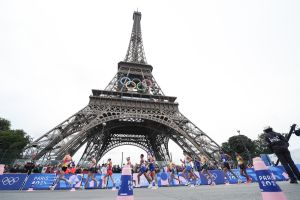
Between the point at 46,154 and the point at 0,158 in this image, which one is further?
the point at 46,154

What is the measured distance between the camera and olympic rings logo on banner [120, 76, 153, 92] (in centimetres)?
3571

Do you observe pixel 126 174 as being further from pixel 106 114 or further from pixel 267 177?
pixel 106 114

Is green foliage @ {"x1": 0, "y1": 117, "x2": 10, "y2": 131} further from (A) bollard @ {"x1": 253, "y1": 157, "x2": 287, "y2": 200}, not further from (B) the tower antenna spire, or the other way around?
(A) bollard @ {"x1": 253, "y1": 157, "x2": 287, "y2": 200}

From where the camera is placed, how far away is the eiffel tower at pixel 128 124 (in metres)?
23.9

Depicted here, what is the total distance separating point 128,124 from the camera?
3275cm

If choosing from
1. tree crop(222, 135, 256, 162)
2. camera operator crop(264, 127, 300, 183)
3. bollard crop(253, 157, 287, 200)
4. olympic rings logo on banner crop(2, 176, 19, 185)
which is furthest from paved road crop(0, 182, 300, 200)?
tree crop(222, 135, 256, 162)

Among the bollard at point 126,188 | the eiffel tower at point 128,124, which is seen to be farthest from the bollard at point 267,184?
the eiffel tower at point 128,124

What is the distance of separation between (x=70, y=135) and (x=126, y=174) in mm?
23404

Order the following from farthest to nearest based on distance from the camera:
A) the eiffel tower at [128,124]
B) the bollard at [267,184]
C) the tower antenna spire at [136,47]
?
the tower antenna spire at [136,47], the eiffel tower at [128,124], the bollard at [267,184]

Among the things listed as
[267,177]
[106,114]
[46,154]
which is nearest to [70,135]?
[46,154]

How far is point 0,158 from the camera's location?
2097 cm

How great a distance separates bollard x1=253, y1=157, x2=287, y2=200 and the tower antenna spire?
1560 inches

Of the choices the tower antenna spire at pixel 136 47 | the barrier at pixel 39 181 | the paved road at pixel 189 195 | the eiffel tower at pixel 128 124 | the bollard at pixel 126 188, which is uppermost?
the tower antenna spire at pixel 136 47

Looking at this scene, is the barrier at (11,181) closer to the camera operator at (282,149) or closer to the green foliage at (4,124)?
the camera operator at (282,149)
